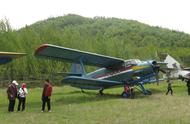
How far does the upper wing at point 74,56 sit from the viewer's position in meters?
19.7

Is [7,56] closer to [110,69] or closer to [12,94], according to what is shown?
[12,94]

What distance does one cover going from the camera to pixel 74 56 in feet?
73.0

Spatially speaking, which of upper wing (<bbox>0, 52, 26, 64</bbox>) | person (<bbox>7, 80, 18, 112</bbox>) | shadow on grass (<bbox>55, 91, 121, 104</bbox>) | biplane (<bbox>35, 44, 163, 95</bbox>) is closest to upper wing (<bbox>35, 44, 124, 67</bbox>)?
biplane (<bbox>35, 44, 163, 95</bbox>)

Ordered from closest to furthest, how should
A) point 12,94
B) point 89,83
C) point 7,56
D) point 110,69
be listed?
point 12,94 < point 7,56 < point 89,83 < point 110,69

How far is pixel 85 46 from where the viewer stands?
169ft

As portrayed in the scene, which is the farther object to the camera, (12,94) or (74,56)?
(74,56)

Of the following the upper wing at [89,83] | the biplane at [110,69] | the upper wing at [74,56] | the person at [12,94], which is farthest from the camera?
the biplane at [110,69]

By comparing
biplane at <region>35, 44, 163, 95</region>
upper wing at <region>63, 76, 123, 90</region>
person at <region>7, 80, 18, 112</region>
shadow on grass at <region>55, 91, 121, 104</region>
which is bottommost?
shadow on grass at <region>55, 91, 121, 104</region>

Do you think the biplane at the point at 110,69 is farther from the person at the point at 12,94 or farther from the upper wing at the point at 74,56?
the person at the point at 12,94

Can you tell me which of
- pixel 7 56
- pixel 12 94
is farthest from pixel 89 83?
pixel 12 94


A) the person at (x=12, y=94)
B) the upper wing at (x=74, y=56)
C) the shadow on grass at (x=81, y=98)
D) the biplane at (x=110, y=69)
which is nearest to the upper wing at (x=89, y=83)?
the biplane at (x=110, y=69)

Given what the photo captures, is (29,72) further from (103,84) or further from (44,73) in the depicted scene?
(103,84)

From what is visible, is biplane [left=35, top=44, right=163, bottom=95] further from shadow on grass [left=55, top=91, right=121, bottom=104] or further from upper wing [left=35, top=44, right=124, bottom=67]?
shadow on grass [left=55, top=91, right=121, bottom=104]

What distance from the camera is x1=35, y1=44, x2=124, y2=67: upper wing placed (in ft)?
64.5
